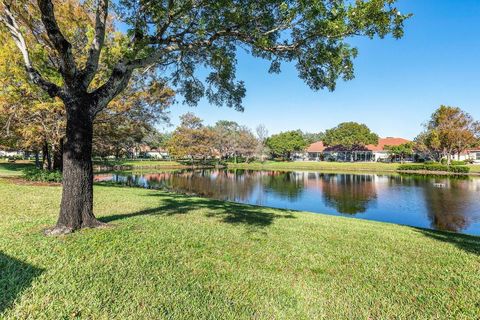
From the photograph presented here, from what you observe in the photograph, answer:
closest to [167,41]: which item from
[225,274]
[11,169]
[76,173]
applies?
[76,173]

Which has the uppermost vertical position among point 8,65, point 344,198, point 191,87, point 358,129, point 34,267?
point 358,129

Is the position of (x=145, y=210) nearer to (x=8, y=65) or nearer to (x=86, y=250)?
(x=86, y=250)

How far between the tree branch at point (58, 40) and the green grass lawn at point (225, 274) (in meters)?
3.15

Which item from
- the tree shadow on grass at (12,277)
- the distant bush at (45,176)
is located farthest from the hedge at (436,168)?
the tree shadow on grass at (12,277)

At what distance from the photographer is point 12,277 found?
3611 mm

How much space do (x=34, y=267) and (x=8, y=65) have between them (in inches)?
380

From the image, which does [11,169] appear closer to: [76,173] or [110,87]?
[76,173]

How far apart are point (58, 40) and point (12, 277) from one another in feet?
13.8

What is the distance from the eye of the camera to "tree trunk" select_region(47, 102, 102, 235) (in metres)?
5.64

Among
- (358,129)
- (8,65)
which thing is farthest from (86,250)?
(358,129)

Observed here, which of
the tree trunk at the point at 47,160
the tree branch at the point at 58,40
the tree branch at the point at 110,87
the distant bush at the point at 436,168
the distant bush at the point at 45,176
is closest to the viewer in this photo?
the tree branch at the point at 58,40

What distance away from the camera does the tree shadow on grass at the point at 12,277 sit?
318cm

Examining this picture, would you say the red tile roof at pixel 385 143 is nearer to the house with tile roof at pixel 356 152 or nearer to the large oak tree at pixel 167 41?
the house with tile roof at pixel 356 152

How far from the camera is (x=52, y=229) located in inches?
218
